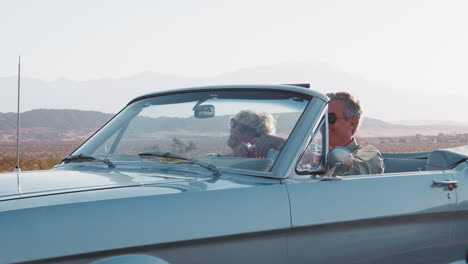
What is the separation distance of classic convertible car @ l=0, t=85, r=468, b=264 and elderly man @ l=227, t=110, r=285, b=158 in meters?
Result: 0.03

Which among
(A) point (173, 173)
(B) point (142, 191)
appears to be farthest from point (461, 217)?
(B) point (142, 191)

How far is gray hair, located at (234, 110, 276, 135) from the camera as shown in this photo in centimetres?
344

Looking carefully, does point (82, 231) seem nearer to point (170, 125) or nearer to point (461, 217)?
point (170, 125)

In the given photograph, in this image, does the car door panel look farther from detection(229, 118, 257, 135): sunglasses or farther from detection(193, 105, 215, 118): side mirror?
detection(193, 105, 215, 118): side mirror

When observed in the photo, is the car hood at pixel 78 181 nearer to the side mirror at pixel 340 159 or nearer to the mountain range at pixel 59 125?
the side mirror at pixel 340 159

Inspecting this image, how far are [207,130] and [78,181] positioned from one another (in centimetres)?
88

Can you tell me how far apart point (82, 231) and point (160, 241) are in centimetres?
32

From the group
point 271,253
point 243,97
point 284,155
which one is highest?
point 243,97

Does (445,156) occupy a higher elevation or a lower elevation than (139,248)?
higher

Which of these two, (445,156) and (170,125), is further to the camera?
(445,156)

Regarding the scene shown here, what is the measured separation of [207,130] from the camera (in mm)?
3572

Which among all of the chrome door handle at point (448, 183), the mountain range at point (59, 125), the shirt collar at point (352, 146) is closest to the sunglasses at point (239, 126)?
the chrome door handle at point (448, 183)

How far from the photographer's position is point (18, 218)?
7.68 ft

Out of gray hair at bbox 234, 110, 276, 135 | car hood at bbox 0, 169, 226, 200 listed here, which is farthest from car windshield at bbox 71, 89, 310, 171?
car hood at bbox 0, 169, 226, 200
